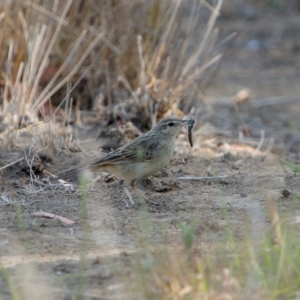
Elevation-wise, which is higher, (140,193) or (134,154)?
(134,154)

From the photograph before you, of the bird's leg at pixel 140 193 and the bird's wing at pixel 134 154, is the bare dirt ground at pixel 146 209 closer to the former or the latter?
the bird's leg at pixel 140 193

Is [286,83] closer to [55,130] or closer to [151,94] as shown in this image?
[151,94]

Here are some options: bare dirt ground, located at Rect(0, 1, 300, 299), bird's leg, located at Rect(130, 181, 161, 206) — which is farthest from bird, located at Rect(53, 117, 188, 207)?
bare dirt ground, located at Rect(0, 1, 300, 299)

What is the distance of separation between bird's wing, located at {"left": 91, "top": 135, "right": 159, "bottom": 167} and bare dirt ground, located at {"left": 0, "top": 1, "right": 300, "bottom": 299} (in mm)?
281

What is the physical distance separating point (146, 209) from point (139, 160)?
46cm

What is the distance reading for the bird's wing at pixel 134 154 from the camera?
6.12 metres

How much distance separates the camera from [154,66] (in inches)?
352

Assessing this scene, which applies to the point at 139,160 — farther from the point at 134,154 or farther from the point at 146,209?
the point at 146,209

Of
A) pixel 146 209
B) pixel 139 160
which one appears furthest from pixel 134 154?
pixel 146 209

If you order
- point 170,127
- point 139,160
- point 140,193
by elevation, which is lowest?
point 140,193

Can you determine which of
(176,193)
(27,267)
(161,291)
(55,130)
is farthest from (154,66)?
(161,291)

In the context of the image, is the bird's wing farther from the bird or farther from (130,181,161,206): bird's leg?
(130,181,161,206): bird's leg

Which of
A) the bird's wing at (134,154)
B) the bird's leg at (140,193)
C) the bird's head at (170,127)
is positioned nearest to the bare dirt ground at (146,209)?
the bird's leg at (140,193)

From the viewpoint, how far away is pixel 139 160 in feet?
20.1
